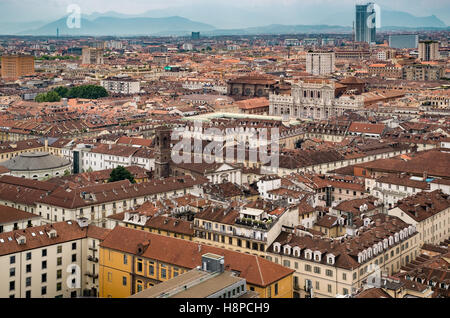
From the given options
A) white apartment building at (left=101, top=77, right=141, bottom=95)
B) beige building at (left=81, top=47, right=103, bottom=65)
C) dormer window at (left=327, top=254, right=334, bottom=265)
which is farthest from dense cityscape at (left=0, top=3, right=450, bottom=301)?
beige building at (left=81, top=47, right=103, bottom=65)

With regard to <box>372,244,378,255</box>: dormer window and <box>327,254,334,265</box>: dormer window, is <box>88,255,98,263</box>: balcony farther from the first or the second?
<box>372,244,378,255</box>: dormer window

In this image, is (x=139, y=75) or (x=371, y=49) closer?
(x=139, y=75)

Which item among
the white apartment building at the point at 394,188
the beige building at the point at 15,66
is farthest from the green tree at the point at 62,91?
the white apartment building at the point at 394,188

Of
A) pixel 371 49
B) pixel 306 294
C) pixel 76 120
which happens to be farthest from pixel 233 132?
pixel 371 49

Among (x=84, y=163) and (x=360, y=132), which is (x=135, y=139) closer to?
(x=84, y=163)

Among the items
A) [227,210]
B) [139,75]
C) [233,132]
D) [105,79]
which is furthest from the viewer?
[139,75]

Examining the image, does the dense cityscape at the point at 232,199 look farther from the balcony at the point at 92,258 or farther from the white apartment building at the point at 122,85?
the white apartment building at the point at 122,85
